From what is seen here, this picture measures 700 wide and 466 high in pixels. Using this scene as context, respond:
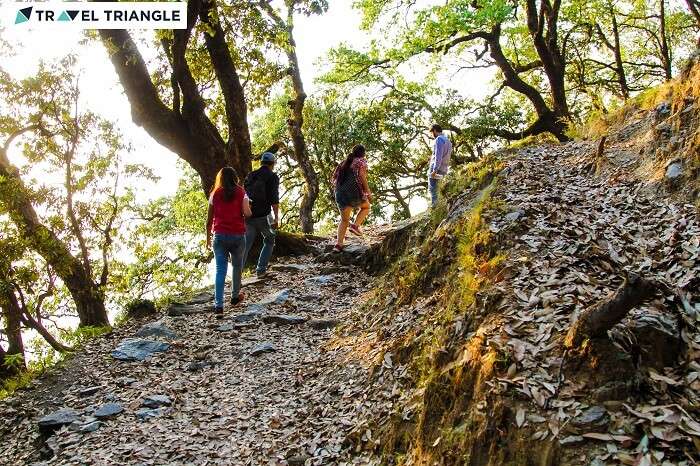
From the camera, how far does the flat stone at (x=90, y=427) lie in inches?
221

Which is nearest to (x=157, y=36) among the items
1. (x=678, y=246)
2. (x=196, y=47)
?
(x=196, y=47)

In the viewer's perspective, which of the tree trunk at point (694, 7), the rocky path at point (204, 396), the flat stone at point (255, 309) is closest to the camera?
the rocky path at point (204, 396)

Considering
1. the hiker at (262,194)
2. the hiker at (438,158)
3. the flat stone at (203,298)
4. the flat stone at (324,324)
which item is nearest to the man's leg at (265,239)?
the hiker at (262,194)

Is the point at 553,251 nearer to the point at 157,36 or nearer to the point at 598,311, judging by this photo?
the point at 598,311

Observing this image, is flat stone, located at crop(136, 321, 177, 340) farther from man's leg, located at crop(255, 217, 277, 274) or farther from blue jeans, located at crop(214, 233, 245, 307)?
man's leg, located at crop(255, 217, 277, 274)

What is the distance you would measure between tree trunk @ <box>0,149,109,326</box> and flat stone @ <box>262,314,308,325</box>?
447 centimetres

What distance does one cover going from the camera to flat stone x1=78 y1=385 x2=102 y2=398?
645cm

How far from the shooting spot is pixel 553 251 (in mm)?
4809

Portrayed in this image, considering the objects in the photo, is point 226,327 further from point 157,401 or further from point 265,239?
point 265,239

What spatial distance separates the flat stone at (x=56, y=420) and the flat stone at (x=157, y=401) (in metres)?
0.76

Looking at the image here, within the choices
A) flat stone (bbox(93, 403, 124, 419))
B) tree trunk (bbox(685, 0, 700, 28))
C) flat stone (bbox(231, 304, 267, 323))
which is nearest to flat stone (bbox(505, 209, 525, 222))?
flat stone (bbox(231, 304, 267, 323))

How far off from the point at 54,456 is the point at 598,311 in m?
5.31

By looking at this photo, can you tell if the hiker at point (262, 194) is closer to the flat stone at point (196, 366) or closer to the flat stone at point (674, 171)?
the flat stone at point (196, 366)

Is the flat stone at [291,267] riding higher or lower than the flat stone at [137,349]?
higher
